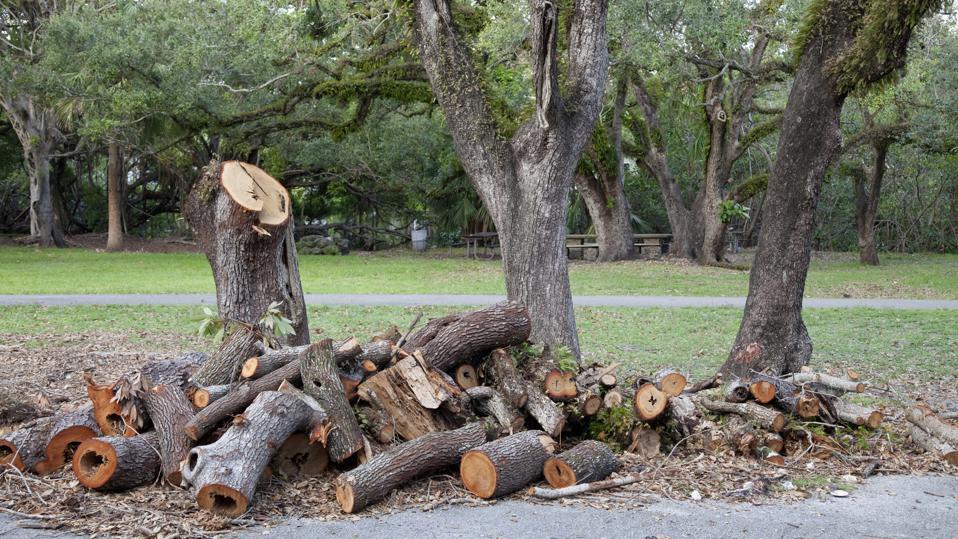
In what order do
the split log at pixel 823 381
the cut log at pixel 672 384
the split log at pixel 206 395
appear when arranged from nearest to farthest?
1. the split log at pixel 206 395
2. the cut log at pixel 672 384
3. the split log at pixel 823 381

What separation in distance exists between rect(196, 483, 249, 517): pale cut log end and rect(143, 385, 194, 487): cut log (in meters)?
0.46

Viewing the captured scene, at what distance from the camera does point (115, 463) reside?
4965 mm

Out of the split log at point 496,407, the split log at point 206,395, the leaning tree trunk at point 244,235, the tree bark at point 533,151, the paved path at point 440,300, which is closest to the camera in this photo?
the split log at point 206,395

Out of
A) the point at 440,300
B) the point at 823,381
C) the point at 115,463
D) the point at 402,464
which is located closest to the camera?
the point at 115,463

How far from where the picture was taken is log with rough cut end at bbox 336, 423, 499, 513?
485 centimetres

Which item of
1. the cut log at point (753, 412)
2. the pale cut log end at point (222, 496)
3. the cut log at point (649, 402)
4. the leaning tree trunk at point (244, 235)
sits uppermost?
the leaning tree trunk at point (244, 235)

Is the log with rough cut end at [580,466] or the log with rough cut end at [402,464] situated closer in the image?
the log with rough cut end at [402,464]

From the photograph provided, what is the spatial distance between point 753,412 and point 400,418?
2416mm

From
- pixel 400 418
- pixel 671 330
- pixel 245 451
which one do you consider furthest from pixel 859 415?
pixel 671 330

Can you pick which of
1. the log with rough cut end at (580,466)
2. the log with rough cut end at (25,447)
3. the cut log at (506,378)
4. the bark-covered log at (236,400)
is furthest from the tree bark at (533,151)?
the log with rough cut end at (25,447)

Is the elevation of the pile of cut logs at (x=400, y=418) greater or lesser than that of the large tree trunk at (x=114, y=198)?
lesser

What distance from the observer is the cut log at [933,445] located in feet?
19.4

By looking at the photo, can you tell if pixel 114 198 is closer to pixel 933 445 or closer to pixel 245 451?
pixel 245 451

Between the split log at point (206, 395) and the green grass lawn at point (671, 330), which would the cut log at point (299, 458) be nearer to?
the split log at point (206, 395)
